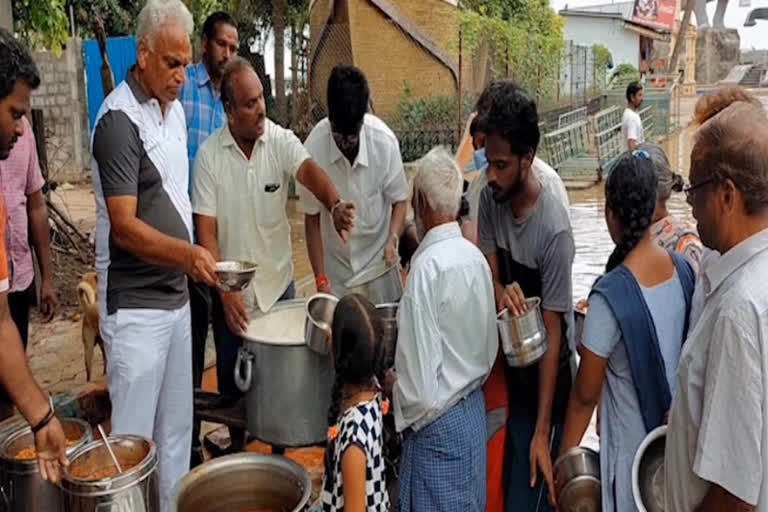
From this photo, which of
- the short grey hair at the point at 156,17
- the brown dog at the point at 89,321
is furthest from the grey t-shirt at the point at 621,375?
the brown dog at the point at 89,321

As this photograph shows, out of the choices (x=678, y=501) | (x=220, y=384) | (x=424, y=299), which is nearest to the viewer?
(x=678, y=501)

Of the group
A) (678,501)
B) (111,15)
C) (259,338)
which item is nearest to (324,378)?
(259,338)

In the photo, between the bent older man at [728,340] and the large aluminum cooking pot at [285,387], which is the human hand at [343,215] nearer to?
the large aluminum cooking pot at [285,387]

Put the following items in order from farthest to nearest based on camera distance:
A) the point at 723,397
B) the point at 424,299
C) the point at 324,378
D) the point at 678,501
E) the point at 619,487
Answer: the point at 324,378 < the point at 424,299 < the point at 619,487 < the point at 678,501 < the point at 723,397

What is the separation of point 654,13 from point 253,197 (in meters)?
32.6

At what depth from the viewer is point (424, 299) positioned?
2.52m

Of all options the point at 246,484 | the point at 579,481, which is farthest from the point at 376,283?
the point at 579,481

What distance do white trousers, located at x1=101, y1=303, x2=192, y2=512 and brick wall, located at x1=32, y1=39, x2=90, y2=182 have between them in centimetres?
1095

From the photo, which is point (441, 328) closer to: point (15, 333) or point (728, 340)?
point (728, 340)

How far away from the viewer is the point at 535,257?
105 inches

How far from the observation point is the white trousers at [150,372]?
9.16ft

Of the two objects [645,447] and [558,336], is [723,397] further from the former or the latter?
[558,336]

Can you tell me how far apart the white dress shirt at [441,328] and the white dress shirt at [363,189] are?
121 centimetres

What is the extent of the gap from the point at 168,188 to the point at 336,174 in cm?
110
